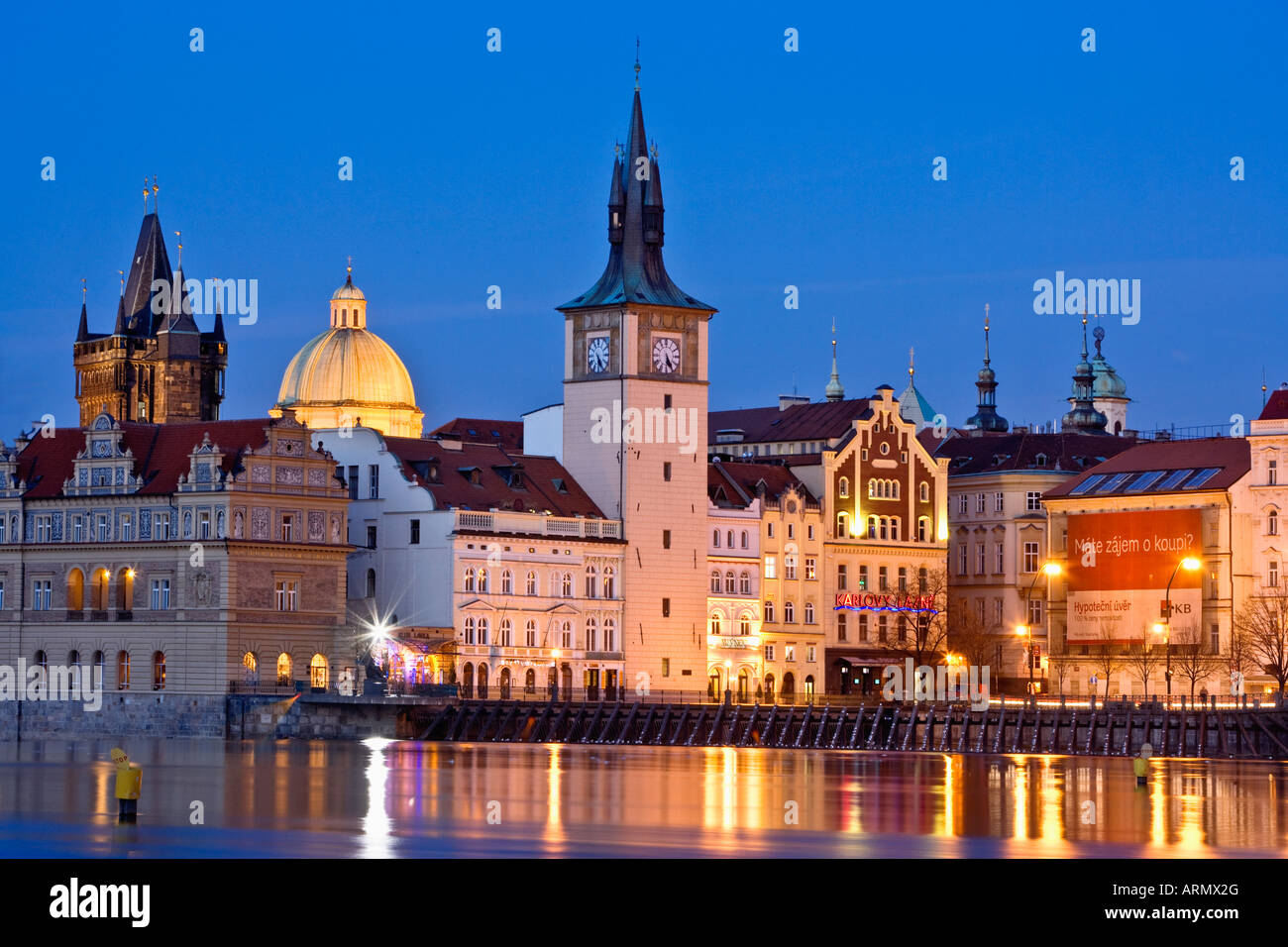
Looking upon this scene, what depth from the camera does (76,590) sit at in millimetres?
124188

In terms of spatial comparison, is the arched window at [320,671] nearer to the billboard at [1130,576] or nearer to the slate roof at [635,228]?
the slate roof at [635,228]

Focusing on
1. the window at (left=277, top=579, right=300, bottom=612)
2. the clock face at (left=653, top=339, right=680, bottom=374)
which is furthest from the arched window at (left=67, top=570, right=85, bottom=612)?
the clock face at (left=653, top=339, right=680, bottom=374)

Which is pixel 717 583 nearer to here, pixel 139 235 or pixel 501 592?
pixel 501 592

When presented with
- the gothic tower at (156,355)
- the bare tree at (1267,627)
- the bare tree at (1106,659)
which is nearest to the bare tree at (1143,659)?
the bare tree at (1106,659)

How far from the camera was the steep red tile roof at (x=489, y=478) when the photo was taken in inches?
5037

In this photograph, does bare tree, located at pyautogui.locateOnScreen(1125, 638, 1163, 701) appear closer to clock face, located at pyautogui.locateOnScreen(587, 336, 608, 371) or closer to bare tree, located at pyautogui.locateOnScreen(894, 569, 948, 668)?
bare tree, located at pyautogui.locateOnScreen(894, 569, 948, 668)

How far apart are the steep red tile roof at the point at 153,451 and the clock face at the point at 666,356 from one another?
19942 mm

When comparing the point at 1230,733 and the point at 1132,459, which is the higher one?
the point at 1132,459

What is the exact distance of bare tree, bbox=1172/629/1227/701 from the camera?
450 ft

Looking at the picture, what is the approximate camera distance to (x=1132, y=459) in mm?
149500

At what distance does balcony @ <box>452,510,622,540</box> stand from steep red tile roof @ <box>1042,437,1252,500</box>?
2790cm
